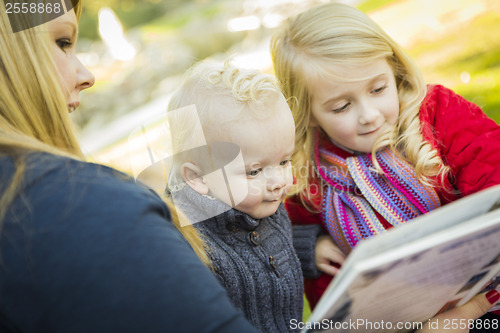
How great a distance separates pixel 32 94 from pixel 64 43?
0.29m

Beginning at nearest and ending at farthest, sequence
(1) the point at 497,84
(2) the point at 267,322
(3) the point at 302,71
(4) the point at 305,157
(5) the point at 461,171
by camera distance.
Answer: (2) the point at 267,322 < (5) the point at 461,171 < (3) the point at 302,71 < (4) the point at 305,157 < (1) the point at 497,84

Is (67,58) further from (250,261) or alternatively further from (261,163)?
(250,261)

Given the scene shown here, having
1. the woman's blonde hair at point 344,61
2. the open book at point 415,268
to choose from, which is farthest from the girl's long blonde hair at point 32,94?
the woman's blonde hair at point 344,61

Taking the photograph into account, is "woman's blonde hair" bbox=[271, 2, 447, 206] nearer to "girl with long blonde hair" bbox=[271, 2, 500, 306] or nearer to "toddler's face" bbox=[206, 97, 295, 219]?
"girl with long blonde hair" bbox=[271, 2, 500, 306]

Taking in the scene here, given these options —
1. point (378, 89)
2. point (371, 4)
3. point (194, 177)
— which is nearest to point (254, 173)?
point (194, 177)

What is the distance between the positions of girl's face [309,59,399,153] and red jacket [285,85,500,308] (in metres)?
0.17

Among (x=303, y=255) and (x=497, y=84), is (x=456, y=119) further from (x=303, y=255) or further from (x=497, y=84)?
(x=497, y=84)

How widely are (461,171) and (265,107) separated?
837mm

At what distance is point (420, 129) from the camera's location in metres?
1.90

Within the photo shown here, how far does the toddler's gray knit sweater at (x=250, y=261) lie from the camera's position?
159 centimetres

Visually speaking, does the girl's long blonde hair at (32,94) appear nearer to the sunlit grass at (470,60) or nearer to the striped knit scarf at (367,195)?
the striped knit scarf at (367,195)

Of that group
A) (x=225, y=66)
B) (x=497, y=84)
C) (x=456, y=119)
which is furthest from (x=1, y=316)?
(x=497, y=84)

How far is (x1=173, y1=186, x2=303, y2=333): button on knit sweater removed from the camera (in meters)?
1.59

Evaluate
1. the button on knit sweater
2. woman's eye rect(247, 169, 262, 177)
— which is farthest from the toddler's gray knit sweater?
woman's eye rect(247, 169, 262, 177)
